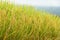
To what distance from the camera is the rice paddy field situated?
3.71m

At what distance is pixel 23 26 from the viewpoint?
3.95 metres

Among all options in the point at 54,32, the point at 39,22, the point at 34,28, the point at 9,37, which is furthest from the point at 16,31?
the point at 54,32

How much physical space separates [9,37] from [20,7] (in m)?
1.42

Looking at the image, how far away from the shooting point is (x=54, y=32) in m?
4.60

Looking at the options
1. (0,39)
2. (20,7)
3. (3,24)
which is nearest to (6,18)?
(3,24)

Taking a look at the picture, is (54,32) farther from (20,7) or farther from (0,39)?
(0,39)

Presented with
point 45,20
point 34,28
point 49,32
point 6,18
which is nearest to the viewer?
point 6,18

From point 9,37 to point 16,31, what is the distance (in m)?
0.19

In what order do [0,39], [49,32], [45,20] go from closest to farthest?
1. [0,39]
2. [49,32]
3. [45,20]

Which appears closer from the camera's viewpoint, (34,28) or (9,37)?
(9,37)

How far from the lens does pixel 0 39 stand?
11.7 feet

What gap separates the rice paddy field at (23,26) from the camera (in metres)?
3.71

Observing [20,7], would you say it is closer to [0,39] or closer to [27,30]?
[27,30]

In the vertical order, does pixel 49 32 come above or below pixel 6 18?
below
